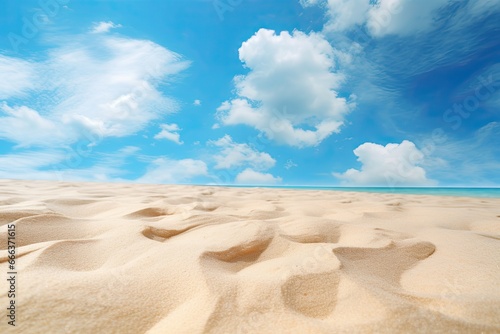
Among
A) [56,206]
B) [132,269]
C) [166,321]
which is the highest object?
[56,206]

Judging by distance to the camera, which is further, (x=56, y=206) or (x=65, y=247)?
(x=56, y=206)

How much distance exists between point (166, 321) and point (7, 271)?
2.42 ft

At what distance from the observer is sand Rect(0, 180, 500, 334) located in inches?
32.3

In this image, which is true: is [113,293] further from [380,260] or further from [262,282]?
[380,260]

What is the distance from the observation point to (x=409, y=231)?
6.52 feet

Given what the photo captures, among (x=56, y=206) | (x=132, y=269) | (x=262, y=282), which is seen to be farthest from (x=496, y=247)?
(x=56, y=206)

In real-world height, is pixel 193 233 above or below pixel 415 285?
above

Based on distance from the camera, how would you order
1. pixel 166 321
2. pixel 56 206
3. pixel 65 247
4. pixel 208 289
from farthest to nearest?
pixel 56 206
pixel 65 247
pixel 208 289
pixel 166 321

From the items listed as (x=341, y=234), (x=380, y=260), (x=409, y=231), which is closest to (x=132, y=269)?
(x=380, y=260)

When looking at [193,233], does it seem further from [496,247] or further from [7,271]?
[496,247]

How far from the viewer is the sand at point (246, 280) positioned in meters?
0.82

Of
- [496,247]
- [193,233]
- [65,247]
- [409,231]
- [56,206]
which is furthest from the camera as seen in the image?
[56,206]

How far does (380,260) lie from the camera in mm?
1378

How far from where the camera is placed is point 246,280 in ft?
3.50
